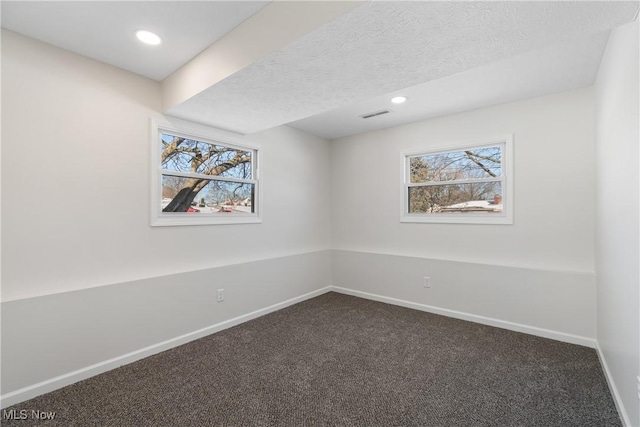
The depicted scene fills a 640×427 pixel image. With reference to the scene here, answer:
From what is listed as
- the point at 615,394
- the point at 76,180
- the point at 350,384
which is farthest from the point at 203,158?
the point at 615,394

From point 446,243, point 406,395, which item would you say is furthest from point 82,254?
point 446,243

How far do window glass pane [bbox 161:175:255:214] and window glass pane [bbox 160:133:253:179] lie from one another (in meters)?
0.11

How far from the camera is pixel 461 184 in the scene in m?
3.60

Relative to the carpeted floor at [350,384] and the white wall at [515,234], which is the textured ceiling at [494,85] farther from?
the carpeted floor at [350,384]

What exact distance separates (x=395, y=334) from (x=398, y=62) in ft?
8.32

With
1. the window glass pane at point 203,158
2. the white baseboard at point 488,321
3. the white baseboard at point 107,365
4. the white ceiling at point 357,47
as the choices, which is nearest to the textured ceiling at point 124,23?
the white ceiling at point 357,47

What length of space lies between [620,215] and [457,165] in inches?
79.7

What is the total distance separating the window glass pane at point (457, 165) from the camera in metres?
3.38

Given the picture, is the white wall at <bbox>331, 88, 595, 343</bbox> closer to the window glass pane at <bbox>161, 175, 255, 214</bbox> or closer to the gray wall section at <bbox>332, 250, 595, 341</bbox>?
the gray wall section at <bbox>332, 250, 595, 341</bbox>

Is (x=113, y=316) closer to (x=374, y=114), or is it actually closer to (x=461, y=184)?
(x=374, y=114)

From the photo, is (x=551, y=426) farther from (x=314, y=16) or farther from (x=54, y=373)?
(x=54, y=373)

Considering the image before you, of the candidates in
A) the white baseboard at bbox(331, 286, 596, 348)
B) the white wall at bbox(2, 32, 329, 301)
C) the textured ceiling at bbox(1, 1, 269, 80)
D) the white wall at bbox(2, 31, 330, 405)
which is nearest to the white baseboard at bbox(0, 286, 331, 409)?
the white wall at bbox(2, 31, 330, 405)

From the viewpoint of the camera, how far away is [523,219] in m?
3.09
